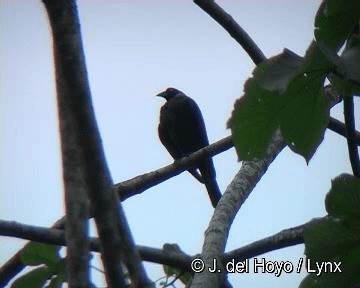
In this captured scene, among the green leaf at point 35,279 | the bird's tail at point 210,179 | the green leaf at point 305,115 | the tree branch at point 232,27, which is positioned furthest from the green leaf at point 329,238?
the bird's tail at point 210,179

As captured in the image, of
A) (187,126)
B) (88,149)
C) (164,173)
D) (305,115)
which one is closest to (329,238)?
(305,115)

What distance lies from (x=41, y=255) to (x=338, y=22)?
3.95ft

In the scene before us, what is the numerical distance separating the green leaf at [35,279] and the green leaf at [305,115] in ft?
2.94

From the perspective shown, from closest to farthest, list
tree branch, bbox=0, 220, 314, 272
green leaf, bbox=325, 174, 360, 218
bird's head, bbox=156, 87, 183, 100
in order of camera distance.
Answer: green leaf, bbox=325, 174, 360, 218 → tree branch, bbox=0, 220, 314, 272 → bird's head, bbox=156, 87, 183, 100

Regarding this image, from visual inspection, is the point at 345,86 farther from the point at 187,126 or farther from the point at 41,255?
the point at 187,126

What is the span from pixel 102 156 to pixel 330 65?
22.8 inches

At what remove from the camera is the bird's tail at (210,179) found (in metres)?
5.90

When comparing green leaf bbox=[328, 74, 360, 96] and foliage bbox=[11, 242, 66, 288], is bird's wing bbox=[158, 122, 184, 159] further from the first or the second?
green leaf bbox=[328, 74, 360, 96]

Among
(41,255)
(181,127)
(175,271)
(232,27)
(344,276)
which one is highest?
(181,127)

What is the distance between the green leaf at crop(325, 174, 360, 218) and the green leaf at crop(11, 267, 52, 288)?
93 centimetres

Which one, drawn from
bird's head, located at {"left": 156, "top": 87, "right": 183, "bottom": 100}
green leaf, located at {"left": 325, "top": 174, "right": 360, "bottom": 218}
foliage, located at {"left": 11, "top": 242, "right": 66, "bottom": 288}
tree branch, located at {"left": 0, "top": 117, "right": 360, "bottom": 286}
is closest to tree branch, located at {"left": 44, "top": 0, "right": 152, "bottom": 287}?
green leaf, located at {"left": 325, "top": 174, "right": 360, "bottom": 218}

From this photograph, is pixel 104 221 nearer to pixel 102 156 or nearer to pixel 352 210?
pixel 102 156

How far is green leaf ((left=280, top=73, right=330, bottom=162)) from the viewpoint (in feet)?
5.84

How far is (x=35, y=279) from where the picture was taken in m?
2.36
